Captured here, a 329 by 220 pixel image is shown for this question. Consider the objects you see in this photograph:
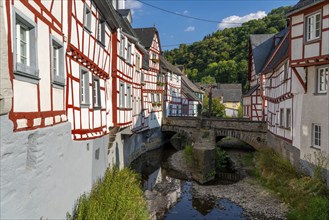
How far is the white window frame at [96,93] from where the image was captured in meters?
10.2

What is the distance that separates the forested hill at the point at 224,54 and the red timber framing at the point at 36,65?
7136 centimetres

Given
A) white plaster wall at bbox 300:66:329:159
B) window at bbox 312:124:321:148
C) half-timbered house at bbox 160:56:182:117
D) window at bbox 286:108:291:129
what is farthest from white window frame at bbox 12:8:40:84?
half-timbered house at bbox 160:56:182:117

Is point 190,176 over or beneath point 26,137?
beneath

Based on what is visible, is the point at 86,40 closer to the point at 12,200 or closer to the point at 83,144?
the point at 83,144

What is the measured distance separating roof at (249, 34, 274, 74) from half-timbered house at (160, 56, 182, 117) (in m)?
9.83

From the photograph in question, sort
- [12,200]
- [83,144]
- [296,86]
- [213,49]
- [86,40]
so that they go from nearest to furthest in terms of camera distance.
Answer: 1. [12,200]
2. [83,144]
3. [86,40]
4. [296,86]
5. [213,49]

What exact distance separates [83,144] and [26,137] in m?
3.75

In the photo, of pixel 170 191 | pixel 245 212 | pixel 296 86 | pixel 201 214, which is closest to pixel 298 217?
pixel 245 212

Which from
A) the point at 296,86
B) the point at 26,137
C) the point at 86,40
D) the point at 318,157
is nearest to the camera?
the point at 26,137

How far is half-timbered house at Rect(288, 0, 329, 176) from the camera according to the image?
11188 millimetres

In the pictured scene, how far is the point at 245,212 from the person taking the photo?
12508 millimetres

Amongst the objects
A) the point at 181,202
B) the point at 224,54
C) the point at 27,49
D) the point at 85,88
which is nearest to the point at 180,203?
the point at 181,202

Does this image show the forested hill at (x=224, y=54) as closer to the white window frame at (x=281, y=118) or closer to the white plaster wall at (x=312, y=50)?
the white window frame at (x=281, y=118)

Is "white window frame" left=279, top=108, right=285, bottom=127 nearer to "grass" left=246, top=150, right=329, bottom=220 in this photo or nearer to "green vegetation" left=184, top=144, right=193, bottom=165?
"grass" left=246, top=150, right=329, bottom=220
